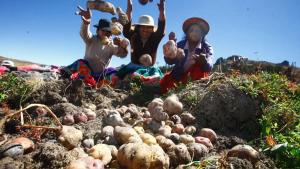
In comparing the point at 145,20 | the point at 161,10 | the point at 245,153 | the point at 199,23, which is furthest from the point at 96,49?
the point at 245,153

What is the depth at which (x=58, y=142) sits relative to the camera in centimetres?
285

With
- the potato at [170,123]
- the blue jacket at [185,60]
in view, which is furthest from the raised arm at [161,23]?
the potato at [170,123]

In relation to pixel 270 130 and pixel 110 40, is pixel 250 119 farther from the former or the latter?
pixel 110 40

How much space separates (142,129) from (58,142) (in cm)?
84

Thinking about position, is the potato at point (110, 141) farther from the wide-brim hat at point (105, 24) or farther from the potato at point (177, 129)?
the wide-brim hat at point (105, 24)

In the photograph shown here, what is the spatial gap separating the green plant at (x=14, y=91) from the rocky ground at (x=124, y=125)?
0.12 m

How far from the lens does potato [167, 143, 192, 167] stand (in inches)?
111

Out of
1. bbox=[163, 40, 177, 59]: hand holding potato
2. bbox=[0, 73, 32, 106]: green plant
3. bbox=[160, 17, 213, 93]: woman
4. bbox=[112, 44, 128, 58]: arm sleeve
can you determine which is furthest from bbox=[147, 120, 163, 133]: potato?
bbox=[112, 44, 128, 58]: arm sleeve

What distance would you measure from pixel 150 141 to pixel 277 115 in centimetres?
185

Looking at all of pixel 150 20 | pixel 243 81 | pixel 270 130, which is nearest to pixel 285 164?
pixel 270 130

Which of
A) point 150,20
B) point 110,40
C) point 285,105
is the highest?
point 150,20

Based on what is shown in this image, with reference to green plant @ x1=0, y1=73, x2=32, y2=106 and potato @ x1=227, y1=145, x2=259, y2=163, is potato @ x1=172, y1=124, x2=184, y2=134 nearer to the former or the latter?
potato @ x1=227, y1=145, x2=259, y2=163

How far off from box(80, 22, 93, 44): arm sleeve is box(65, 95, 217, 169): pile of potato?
3.55 m

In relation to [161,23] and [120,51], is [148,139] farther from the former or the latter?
[161,23]
